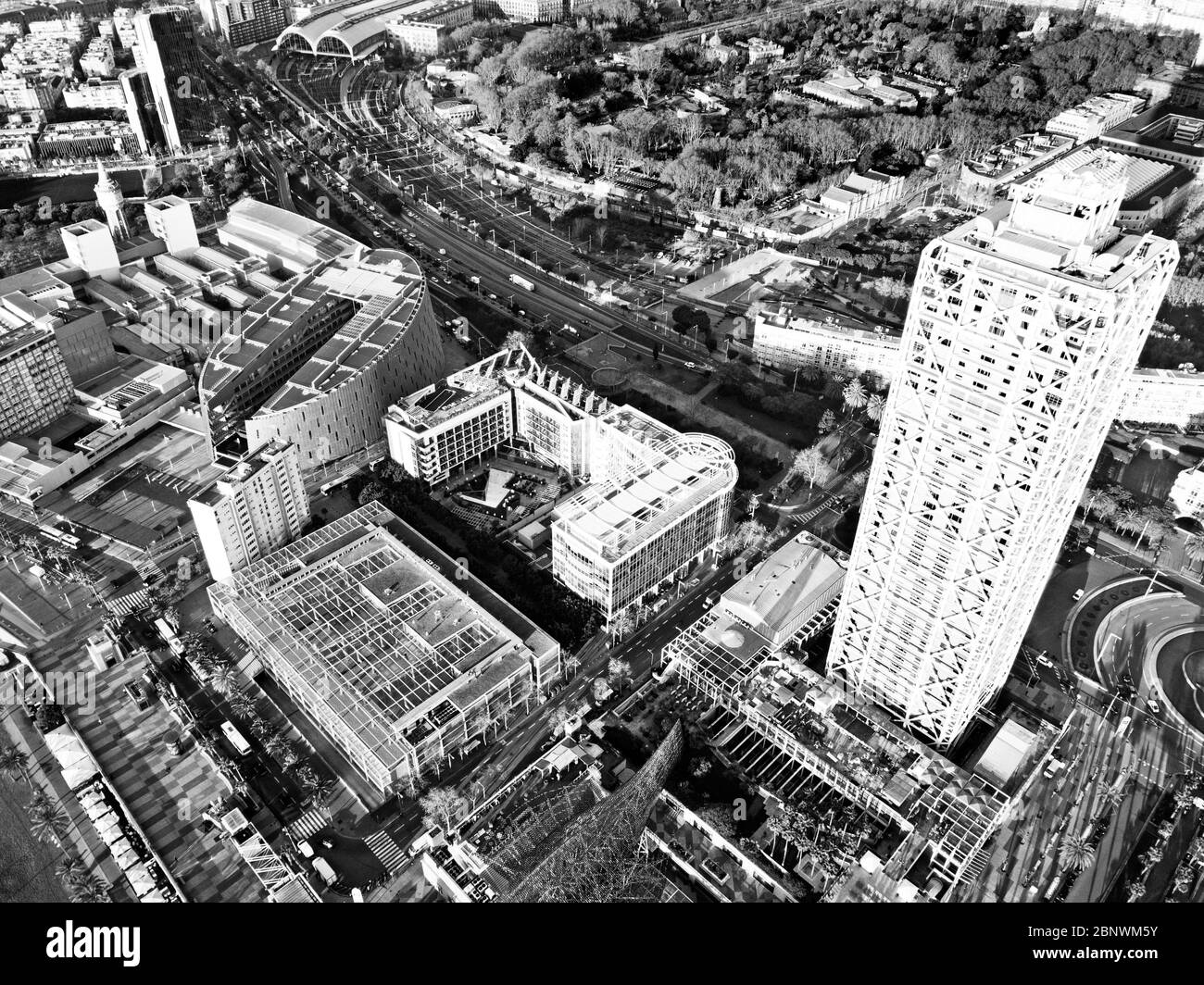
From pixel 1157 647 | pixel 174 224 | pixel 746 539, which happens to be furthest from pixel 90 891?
pixel 174 224

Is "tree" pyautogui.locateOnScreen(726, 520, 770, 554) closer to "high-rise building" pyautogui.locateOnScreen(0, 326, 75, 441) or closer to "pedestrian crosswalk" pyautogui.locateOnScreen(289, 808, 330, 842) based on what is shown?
"pedestrian crosswalk" pyautogui.locateOnScreen(289, 808, 330, 842)

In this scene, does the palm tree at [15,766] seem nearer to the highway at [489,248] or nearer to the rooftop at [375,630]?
the rooftop at [375,630]

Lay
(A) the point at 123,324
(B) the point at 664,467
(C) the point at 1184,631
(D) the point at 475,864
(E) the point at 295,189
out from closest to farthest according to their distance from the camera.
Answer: (D) the point at 475,864, (C) the point at 1184,631, (B) the point at 664,467, (A) the point at 123,324, (E) the point at 295,189

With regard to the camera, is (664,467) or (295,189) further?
(295,189)

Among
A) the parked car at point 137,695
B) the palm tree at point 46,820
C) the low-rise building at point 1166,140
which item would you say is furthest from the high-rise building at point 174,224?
the low-rise building at point 1166,140

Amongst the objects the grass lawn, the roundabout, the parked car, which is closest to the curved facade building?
the parked car

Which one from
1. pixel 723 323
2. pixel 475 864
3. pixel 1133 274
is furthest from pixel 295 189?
pixel 1133 274

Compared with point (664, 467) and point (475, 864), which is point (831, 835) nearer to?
point (475, 864)
